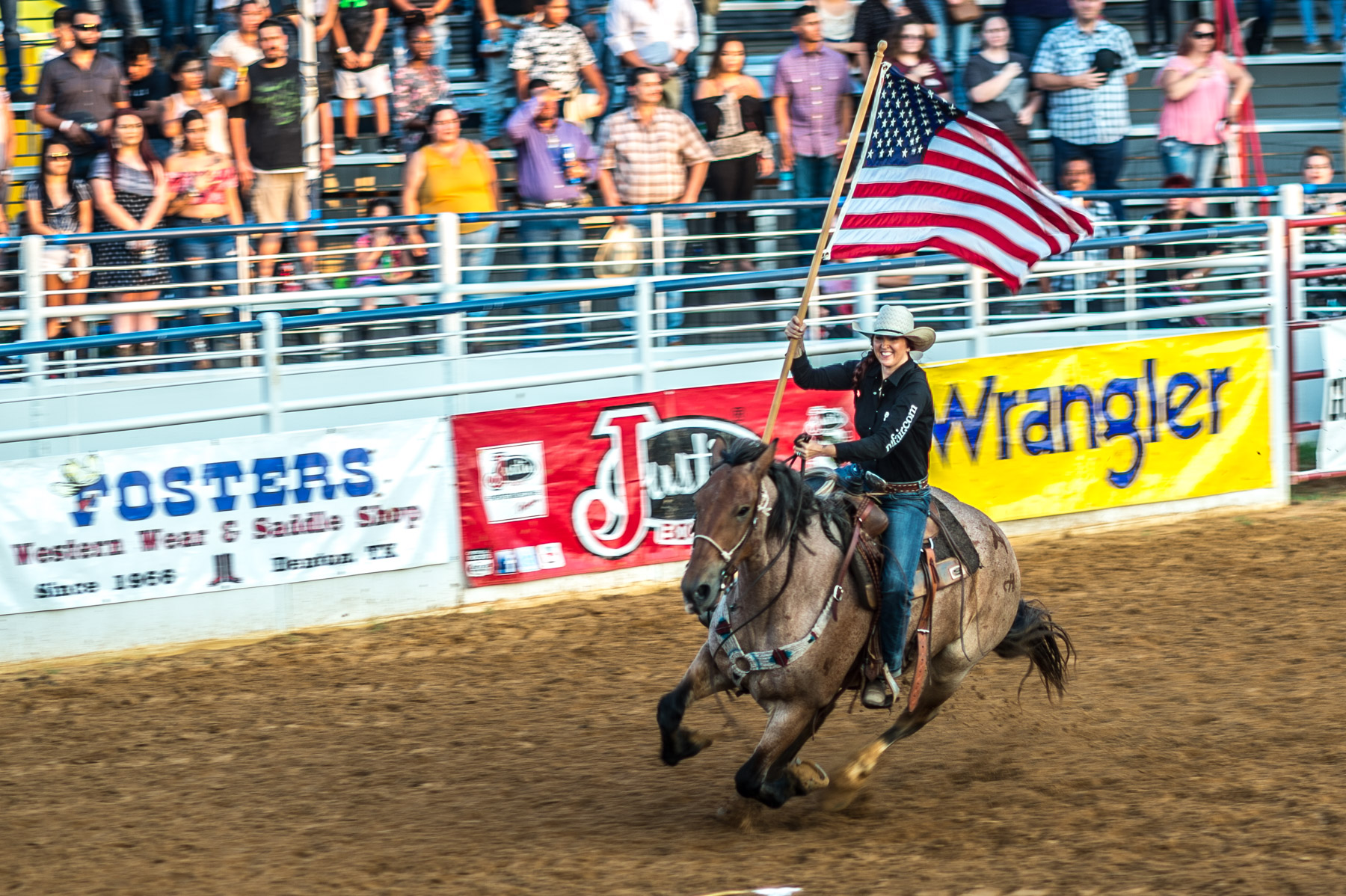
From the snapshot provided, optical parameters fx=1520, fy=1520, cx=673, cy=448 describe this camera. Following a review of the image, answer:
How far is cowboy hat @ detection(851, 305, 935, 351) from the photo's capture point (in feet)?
20.4

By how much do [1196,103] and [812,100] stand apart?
384cm

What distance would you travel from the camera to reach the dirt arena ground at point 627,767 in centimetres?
560

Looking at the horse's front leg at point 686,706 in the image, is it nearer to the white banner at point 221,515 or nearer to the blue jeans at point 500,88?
the white banner at point 221,515

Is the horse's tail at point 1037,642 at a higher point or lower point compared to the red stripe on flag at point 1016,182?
lower

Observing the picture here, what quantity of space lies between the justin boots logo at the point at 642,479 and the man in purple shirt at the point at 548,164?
2.73 metres

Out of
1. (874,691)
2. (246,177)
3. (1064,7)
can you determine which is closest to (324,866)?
(874,691)

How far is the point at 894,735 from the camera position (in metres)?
6.57

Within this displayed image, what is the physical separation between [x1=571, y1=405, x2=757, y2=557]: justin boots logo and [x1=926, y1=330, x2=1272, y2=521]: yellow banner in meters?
1.77

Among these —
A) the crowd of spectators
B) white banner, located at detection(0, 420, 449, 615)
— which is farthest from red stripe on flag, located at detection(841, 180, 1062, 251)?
the crowd of spectators

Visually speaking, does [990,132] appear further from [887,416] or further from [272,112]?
[272,112]

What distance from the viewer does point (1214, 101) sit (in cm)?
1409

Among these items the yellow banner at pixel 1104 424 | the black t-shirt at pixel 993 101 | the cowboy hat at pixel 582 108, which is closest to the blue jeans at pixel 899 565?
the yellow banner at pixel 1104 424

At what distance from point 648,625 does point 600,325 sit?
4.29 meters

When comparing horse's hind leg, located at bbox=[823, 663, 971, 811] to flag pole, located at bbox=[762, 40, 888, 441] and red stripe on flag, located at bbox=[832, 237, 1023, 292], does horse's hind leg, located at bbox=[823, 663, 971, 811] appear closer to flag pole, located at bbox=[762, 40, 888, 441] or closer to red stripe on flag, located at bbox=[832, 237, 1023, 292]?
flag pole, located at bbox=[762, 40, 888, 441]
